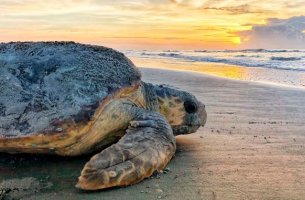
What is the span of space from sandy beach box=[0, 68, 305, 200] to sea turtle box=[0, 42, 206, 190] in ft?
0.42

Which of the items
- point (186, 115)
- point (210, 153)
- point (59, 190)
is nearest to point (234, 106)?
point (186, 115)

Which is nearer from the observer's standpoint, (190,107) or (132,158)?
(132,158)

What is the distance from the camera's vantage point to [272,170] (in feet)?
10.9

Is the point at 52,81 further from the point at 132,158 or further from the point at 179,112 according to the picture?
the point at 179,112

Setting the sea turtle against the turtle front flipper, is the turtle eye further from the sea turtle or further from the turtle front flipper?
the turtle front flipper

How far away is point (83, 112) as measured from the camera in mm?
3271

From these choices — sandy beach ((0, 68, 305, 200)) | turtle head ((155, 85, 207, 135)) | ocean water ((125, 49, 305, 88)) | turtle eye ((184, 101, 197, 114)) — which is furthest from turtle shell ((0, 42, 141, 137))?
ocean water ((125, 49, 305, 88))

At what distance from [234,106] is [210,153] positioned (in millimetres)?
2926

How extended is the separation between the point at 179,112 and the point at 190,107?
0.15 meters

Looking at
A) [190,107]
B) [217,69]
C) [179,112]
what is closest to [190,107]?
[190,107]

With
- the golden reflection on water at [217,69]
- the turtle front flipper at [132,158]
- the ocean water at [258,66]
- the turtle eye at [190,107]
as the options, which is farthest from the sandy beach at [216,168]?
the golden reflection on water at [217,69]

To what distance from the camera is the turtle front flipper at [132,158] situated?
2.68 meters

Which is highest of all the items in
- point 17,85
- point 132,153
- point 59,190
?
point 17,85

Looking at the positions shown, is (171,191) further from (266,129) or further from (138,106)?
(266,129)
